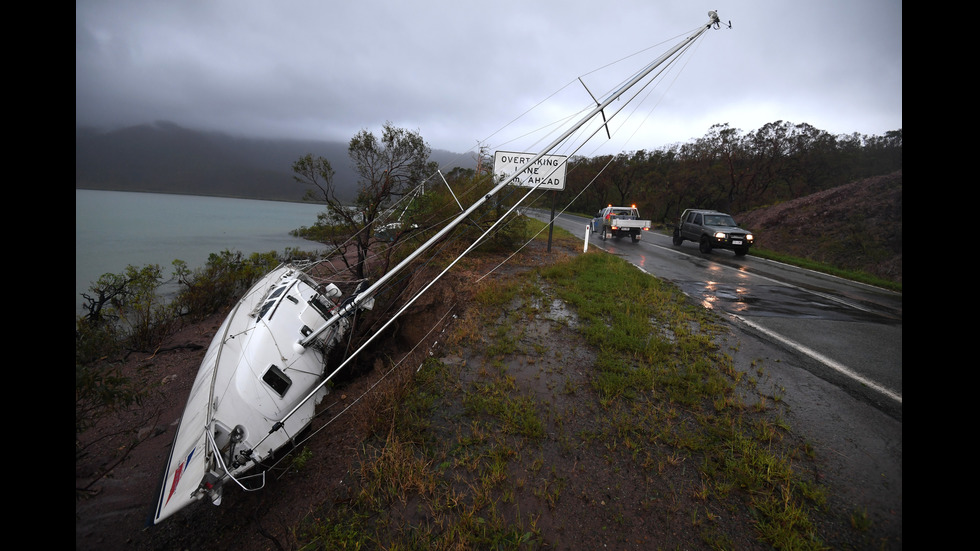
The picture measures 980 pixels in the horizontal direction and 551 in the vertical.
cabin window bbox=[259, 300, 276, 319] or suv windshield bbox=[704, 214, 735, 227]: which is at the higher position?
suv windshield bbox=[704, 214, 735, 227]

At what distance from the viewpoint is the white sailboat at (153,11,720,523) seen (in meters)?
3.06

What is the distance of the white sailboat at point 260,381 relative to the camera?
10.0 ft

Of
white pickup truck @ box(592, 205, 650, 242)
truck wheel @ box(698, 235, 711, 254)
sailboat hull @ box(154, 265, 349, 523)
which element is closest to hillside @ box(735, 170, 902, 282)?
truck wheel @ box(698, 235, 711, 254)

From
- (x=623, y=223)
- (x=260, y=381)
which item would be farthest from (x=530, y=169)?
(x=623, y=223)

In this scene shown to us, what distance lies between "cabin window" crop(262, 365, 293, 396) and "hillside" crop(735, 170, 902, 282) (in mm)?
16681

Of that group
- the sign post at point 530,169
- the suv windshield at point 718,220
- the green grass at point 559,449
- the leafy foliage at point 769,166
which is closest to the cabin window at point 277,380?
the green grass at point 559,449

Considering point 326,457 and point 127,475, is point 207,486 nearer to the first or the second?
point 326,457

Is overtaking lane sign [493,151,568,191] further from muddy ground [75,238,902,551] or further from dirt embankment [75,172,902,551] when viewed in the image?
muddy ground [75,238,902,551]

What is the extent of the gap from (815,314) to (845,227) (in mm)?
14746

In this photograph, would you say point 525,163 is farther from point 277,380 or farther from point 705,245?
point 705,245

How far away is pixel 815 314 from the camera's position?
6.55m

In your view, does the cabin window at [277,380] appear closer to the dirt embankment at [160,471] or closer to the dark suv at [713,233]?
the dirt embankment at [160,471]
